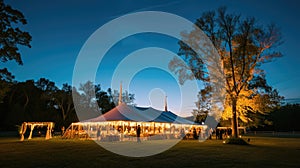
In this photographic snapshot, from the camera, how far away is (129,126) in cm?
1859

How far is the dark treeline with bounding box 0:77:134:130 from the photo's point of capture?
36162mm

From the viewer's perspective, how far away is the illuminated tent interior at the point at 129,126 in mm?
16500

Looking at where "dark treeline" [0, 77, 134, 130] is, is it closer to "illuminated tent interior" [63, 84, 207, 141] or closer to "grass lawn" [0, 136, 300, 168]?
"illuminated tent interior" [63, 84, 207, 141]

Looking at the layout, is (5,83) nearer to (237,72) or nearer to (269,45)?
(237,72)

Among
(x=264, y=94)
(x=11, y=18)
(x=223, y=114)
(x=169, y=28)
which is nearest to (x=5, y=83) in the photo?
(x=11, y=18)

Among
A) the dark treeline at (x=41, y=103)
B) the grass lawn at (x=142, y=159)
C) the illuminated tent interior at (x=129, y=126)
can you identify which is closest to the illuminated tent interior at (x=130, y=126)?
the illuminated tent interior at (x=129, y=126)

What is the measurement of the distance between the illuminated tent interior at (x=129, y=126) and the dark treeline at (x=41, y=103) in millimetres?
20018

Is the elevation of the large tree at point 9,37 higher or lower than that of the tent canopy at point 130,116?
higher

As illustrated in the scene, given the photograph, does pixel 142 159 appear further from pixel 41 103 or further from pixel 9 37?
pixel 41 103

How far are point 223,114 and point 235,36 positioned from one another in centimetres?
505

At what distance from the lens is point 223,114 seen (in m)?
16.1

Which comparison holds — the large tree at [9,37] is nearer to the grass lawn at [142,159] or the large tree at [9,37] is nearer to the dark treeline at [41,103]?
the grass lawn at [142,159]

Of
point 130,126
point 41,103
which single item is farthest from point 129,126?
point 41,103

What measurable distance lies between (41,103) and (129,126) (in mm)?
28251
